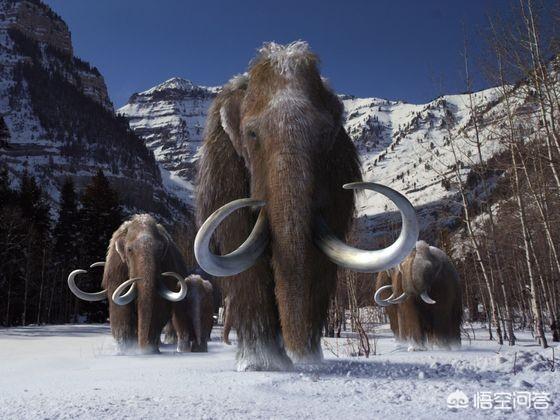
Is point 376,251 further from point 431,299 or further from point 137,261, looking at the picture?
point 137,261

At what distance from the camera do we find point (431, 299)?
7.04 m

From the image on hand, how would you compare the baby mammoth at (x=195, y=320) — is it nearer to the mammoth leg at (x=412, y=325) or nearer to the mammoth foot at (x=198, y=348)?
the mammoth foot at (x=198, y=348)

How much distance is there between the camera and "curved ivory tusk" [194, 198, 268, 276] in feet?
9.38

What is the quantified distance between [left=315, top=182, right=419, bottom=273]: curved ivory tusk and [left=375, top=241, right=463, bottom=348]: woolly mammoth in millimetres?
4050

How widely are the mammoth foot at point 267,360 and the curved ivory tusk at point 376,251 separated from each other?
1.08 meters

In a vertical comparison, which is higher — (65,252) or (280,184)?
(65,252)

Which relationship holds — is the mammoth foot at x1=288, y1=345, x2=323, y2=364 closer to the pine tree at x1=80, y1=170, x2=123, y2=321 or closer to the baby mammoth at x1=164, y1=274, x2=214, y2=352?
the baby mammoth at x1=164, y1=274, x2=214, y2=352

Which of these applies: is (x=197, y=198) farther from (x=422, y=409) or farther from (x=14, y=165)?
(x=14, y=165)

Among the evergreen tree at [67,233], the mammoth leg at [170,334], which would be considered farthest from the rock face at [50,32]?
the mammoth leg at [170,334]

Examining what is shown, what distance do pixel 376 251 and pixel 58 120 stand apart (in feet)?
386

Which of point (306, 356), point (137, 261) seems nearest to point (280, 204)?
point (306, 356)

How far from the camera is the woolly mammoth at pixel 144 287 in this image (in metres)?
6.65

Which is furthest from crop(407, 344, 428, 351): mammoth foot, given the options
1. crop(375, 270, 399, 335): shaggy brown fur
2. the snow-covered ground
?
the snow-covered ground

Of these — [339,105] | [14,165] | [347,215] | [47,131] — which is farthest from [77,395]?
[47,131]
